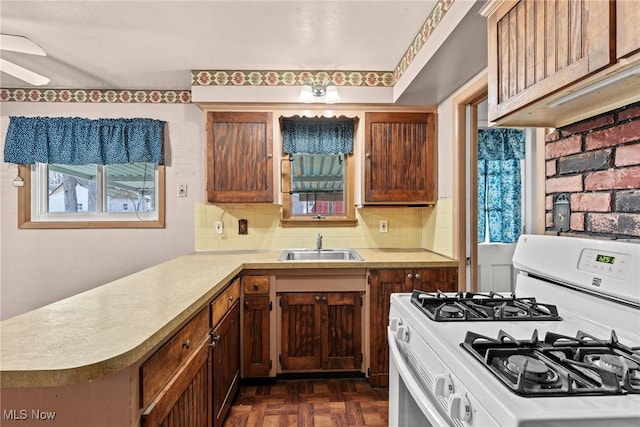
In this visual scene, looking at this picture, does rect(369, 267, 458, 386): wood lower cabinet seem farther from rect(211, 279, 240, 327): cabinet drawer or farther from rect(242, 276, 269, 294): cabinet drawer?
rect(211, 279, 240, 327): cabinet drawer

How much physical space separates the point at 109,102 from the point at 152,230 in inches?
44.2

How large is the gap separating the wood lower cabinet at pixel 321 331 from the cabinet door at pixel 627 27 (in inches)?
74.8

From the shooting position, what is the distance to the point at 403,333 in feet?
3.84

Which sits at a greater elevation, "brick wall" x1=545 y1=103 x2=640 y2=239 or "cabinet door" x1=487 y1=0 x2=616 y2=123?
"cabinet door" x1=487 y1=0 x2=616 y2=123

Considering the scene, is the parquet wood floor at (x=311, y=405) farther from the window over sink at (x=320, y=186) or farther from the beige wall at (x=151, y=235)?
the window over sink at (x=320, y=186)

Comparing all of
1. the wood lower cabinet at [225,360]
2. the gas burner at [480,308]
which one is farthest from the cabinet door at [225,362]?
the gas burner at [480,308]

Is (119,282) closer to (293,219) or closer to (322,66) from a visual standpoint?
(293,219)

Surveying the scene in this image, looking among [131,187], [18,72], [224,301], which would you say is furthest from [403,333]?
[131,187]

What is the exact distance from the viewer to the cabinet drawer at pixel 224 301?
1.68 m

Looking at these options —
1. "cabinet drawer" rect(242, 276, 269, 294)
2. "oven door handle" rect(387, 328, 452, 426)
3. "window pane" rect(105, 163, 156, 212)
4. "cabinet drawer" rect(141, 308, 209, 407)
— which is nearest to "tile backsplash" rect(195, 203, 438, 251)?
"window pane" rect(105, 163, 156, 212)

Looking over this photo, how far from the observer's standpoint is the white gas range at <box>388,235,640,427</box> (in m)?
0.62

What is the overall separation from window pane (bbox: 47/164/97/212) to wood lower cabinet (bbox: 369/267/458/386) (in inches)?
98.1

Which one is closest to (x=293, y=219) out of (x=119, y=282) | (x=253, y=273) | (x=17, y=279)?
(x=253, y=273)

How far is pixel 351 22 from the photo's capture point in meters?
2.00
